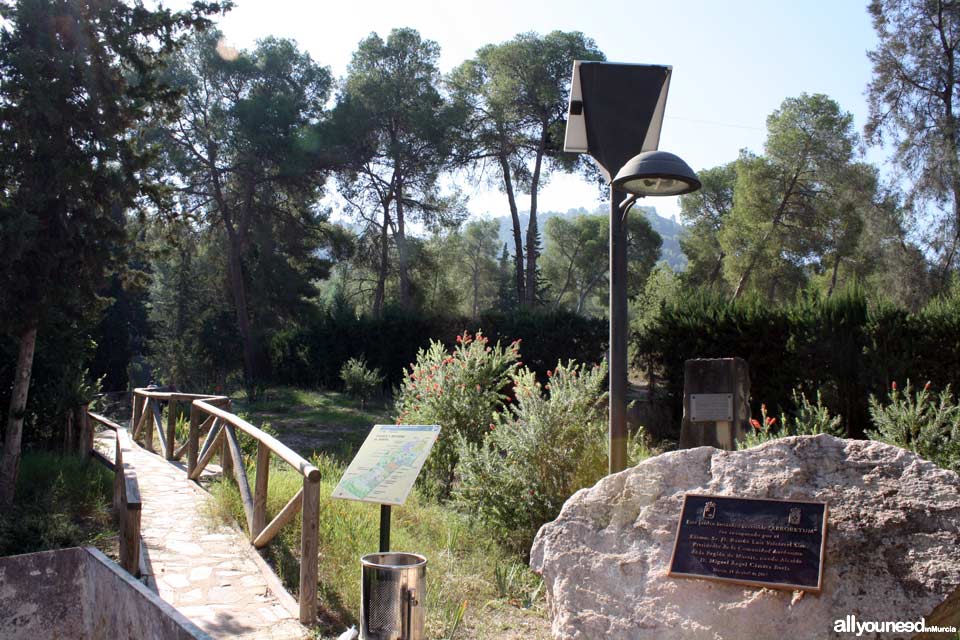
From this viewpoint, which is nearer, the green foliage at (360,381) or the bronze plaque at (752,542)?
the bronze plaque at (752,542)

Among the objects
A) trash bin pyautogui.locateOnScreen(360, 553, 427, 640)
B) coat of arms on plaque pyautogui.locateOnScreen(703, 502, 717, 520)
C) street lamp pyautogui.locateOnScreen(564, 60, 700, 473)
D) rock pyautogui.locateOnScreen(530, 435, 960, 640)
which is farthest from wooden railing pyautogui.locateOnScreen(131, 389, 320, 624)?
street lamp pyautogui.locateOnScreen(564, 60, 700, 473)

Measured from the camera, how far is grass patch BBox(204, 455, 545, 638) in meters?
4.72

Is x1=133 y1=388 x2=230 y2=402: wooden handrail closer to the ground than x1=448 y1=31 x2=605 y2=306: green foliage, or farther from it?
closer to the ground

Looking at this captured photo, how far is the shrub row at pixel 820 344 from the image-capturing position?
9.82 m

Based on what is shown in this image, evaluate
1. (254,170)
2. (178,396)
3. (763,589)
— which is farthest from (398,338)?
(763,589)

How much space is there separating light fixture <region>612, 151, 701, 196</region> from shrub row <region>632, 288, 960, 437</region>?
6.01 meters

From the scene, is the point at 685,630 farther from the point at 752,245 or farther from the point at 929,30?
the point at 752,245

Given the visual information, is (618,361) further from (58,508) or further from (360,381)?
(360,381)

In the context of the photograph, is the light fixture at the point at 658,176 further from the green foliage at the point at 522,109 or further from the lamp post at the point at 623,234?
the green foliage at the point at 522,109

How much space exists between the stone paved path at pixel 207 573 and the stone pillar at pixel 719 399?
502 cm

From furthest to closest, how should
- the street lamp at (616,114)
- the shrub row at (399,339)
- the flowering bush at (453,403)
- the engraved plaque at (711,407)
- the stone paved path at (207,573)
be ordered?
1. the shrub row at (399,339)
2. the engraved plaque at (711,407)
3. the flowering bush at (453,403)
4. the street lamp at (616,114)
5. the stone paved path at (207,573)

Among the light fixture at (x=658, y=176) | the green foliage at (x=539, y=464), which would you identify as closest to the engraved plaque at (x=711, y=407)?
the green foliage at (x=539, y=464)

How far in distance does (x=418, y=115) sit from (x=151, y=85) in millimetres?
16867

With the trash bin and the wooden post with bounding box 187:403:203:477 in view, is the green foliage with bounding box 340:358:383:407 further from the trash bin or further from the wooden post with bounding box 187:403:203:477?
the trash bin
